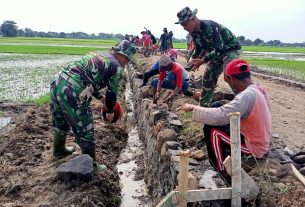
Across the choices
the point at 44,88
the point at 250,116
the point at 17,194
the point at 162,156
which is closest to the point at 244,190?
the point at 250,116

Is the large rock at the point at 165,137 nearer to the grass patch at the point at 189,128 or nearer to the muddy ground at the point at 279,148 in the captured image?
the muddy ground at the point at 279,148

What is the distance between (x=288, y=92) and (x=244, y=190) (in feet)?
28.6

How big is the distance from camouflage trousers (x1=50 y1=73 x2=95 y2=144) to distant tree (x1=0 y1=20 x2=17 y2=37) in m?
81.5

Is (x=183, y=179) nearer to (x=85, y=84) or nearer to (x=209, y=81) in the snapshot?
(x=85, y=84)

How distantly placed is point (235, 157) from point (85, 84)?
2.30m

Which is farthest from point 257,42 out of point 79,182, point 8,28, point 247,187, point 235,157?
point 235,157

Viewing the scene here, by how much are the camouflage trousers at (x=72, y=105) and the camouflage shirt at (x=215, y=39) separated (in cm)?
204

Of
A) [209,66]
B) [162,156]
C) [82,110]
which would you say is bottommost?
[162,156]

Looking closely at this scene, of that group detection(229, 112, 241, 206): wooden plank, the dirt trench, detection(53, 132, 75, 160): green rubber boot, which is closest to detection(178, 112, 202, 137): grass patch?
the dirt trench

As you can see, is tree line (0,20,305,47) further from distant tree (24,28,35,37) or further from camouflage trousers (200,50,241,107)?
camouflage trousers (200,50,241,107)

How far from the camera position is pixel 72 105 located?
15.0ft

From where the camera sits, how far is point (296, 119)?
727cm

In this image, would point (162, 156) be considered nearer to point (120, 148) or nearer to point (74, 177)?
point (74, 177)

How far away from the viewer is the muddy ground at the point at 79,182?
370 cm
